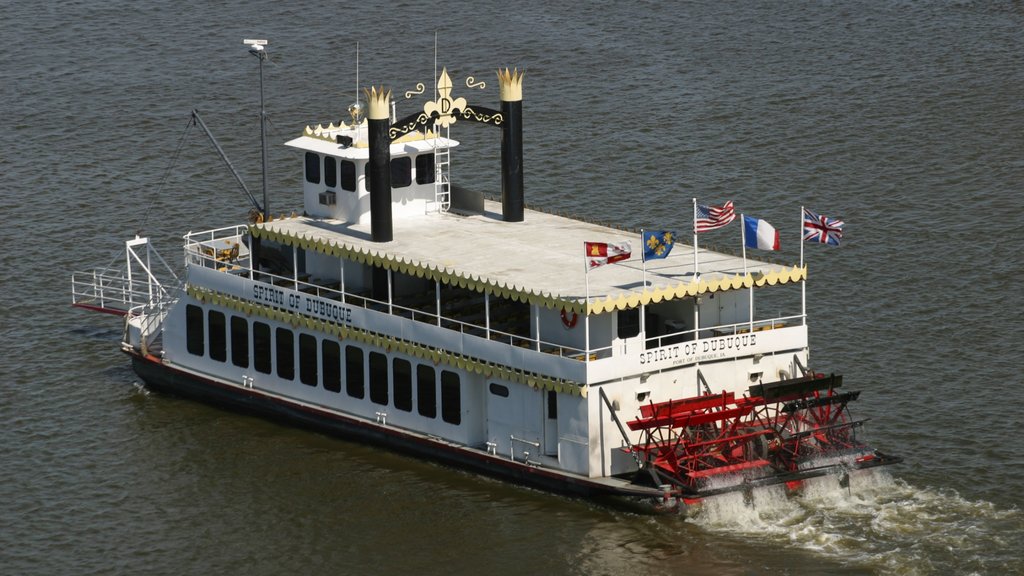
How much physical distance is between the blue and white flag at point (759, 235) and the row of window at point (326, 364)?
777 cm

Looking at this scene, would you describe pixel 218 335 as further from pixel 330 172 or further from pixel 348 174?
pixel 348 174

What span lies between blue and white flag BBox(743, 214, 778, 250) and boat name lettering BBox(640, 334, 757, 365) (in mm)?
2256

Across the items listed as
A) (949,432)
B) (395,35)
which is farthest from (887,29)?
(949,432)

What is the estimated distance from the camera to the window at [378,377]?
5060cm

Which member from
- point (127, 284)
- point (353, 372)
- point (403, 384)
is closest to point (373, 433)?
point (403, 384)

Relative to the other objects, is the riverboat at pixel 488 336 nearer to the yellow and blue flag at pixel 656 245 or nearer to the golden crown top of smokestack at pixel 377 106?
the golden crown top of smokestack at pixel 377 106

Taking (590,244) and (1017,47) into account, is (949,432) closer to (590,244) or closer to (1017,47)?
(590,244)

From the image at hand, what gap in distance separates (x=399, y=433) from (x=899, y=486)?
1216 centimetres

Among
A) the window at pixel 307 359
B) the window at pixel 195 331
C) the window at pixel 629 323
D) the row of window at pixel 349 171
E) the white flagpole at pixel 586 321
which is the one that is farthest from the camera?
the window at pixel 195 331

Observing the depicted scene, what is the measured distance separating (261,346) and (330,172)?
16.2 feet

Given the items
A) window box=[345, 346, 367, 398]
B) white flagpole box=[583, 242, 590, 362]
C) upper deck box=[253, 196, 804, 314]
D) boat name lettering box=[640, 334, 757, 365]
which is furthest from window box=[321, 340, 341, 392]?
boat name lettering box=[640, 334, 757, 365]

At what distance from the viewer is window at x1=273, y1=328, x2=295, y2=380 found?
52.8m

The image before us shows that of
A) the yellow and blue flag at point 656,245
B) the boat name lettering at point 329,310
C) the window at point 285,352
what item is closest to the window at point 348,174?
the boat name lettering at point 329,310

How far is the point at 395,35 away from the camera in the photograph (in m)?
92.4
